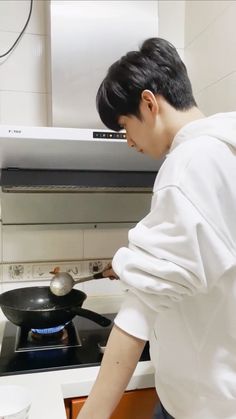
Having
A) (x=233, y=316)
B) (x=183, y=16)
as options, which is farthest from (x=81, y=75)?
(x=233, y=316)

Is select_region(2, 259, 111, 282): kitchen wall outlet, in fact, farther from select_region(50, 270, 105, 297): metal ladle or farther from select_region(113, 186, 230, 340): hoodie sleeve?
select_region(113, 186, 230, 340): hoodie sleeve

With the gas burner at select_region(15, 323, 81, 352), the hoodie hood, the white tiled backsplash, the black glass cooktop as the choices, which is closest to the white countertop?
the black glass cooktop

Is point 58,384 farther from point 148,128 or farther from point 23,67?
point 23,67

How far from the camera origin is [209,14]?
1373 millimetres

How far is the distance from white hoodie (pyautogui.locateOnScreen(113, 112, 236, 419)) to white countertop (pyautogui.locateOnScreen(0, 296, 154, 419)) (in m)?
0.27

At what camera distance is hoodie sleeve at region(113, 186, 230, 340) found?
0.59m

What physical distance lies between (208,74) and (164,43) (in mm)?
604

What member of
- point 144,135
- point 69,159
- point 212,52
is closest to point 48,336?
point 69,159

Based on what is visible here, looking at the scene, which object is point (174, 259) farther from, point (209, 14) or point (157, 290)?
point (209, 14)

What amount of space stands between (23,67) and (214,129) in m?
1.06

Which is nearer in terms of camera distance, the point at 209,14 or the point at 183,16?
the point at 209,14

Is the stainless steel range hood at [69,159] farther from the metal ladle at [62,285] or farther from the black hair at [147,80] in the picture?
the metal ladle at [62,285]

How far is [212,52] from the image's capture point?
1.34 m

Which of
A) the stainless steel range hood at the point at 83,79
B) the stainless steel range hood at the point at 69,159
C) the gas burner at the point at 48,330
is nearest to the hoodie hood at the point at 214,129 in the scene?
the stainless steel range hood at the point at 69,159
